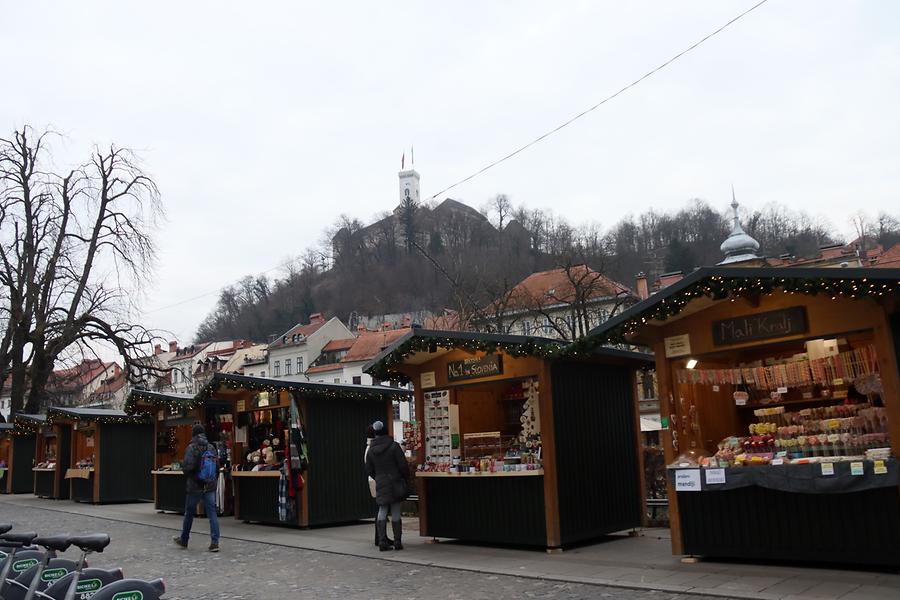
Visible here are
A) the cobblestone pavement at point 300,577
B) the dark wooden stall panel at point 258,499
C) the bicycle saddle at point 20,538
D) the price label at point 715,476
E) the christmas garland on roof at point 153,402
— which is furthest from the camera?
the christmas garland on roof at point 153,402

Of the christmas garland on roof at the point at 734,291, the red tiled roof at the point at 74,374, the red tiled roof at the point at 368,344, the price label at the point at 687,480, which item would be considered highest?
the red tiled roof at the point at 368,344

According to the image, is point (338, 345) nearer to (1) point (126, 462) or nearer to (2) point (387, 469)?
(1) point (126, 462)

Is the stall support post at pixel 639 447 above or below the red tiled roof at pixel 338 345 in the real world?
below

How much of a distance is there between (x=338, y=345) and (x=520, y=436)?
55.0 m

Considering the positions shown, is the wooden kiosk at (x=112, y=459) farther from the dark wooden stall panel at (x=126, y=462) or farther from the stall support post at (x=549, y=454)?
the stall support post at (x=549, y=454)

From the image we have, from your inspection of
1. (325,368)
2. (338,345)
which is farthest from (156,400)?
(338,345)

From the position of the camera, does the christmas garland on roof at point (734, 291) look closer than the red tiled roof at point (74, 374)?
Yes

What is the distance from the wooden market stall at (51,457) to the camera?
78.9ft

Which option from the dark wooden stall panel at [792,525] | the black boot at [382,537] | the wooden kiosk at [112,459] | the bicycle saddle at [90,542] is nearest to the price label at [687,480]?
the dark wooden stall panel at [792,525]

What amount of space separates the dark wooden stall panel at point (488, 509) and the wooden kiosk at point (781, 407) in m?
1.93

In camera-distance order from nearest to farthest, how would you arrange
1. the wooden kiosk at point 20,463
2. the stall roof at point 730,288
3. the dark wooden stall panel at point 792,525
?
1. the stall roof at point 730,288
2. the dark wooden stall panel at point 792,525
3. the wooden kiosk at point 20,463

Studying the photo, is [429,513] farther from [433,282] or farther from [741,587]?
[433,282]

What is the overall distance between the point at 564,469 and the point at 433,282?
61562mm

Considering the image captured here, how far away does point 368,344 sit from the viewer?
5978 centimetres
